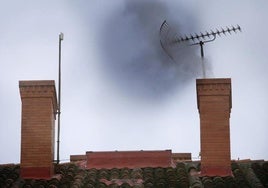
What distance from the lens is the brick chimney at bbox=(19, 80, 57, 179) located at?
41.1ft

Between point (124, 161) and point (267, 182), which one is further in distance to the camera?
point (124, 161)

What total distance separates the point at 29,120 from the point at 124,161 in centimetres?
292

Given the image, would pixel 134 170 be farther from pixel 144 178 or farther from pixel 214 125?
pixel 214 125

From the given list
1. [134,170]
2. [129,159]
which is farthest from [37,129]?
[129,159]

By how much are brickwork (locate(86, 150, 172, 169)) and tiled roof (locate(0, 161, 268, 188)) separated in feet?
1.29

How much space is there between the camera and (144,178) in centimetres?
1255

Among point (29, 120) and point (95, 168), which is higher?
point (29, 120)

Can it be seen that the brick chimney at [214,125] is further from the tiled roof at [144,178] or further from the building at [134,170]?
the tiled roof at [144,178]

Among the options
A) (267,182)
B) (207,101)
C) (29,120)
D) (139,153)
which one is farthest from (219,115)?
(29,120)

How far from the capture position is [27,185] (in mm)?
11867

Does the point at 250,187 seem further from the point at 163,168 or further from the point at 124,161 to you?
the point at 124,161

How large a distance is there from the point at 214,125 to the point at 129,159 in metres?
2.82

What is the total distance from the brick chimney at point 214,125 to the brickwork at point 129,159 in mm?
1773

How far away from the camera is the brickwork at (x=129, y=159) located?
13984mm
